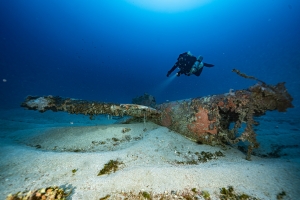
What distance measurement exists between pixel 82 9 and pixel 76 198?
333ft

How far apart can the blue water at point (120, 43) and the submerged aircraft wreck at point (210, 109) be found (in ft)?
166

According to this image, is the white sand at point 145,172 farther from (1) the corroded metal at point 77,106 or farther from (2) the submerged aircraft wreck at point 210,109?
(1) the corroded metal at point 77,106

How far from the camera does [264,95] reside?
327 cm

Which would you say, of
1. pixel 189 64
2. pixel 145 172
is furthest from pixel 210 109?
pixel 189 64

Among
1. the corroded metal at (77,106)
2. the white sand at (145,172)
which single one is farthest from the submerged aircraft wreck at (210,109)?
the white sand at (145,172)

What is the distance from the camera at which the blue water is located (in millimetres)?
71625

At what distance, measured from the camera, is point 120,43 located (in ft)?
351

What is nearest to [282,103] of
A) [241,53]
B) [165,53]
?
[165,53]

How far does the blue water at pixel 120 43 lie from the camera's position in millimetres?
71625

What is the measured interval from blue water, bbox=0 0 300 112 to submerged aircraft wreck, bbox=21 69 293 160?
5067cm

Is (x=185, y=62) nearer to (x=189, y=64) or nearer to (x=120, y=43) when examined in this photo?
(x=189, y=64)

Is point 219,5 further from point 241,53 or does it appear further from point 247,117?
point 247,117

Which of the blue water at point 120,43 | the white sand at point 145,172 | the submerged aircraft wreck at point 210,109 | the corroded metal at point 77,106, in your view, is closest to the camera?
the white sand at point 145,172

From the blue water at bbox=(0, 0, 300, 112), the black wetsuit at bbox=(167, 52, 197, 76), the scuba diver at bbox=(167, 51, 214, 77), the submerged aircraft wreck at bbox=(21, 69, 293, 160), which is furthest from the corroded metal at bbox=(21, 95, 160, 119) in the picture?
the blue water at bbox=(0, 0, 300, 112)
